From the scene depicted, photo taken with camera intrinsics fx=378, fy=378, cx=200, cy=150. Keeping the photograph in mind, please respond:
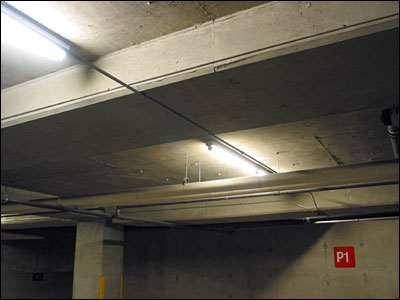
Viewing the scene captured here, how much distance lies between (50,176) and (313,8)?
4929mm

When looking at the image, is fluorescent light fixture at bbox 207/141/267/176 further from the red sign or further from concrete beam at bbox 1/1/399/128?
the red sign

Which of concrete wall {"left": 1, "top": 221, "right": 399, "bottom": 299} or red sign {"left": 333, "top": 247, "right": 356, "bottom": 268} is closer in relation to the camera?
concrete wall {"left": 1, "top": 221, "right": 399, "bottom": 299}

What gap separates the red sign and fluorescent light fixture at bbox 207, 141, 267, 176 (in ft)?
16.5

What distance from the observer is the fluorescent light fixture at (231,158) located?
438 centimetres

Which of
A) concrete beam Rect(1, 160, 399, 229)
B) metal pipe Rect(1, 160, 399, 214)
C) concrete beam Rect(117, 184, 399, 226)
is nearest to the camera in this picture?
metal pipe Rect(1, 160, 399, 214)

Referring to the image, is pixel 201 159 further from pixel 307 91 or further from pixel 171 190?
pixel 307 91

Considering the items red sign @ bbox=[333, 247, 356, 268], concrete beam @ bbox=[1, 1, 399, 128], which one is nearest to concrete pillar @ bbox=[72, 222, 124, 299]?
red sign @ bbox=[333, 247, 356, 268]

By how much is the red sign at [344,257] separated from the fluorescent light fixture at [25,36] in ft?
28.9

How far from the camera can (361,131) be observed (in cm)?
404

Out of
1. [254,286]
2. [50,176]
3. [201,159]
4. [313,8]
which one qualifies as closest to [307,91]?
[313,8]

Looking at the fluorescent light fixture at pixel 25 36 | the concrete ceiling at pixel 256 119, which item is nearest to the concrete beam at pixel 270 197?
the concrete ceiling at pixel 256 119

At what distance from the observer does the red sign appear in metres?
9.30

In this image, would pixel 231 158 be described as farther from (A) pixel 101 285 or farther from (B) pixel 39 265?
(B) pixel 39 265

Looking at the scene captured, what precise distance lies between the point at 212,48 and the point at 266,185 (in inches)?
75.6
